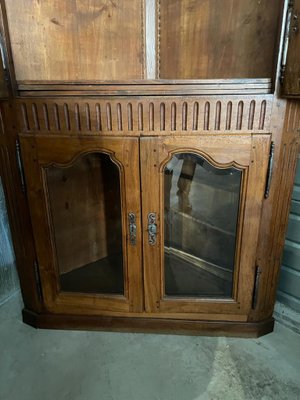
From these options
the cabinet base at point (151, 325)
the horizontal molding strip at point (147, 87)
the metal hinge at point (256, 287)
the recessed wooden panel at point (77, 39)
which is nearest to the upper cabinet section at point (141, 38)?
the recessed wooden panel at point (77, 39)

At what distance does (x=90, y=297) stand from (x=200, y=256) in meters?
0.50

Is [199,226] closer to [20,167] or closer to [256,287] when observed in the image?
[256,287]

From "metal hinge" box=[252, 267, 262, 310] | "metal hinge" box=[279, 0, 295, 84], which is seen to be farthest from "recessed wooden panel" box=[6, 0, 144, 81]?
"metal hinge" box=[252, 267, 262, 310]

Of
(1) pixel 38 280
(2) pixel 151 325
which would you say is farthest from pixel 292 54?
(1) pixel 38 280

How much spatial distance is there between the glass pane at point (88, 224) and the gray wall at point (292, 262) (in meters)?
0.73

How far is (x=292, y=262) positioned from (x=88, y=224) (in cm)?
→ 91

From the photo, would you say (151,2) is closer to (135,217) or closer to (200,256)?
(135,217)

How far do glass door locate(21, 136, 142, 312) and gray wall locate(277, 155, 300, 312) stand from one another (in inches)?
26.1

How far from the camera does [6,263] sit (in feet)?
4.94

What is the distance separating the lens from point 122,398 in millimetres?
1057

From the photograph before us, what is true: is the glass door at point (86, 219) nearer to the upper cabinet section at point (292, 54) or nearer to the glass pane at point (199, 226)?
the glass pane at point (199, 226)

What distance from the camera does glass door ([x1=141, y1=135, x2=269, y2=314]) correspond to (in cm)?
103

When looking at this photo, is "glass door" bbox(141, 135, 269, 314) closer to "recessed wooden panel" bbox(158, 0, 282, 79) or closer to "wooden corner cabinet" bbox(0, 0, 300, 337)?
"wooden corner cabinet" bbox(0, 0, 300, 337)

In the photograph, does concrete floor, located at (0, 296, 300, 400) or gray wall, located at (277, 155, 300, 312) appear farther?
gray wall, located at (277, 155, 300, 312)
